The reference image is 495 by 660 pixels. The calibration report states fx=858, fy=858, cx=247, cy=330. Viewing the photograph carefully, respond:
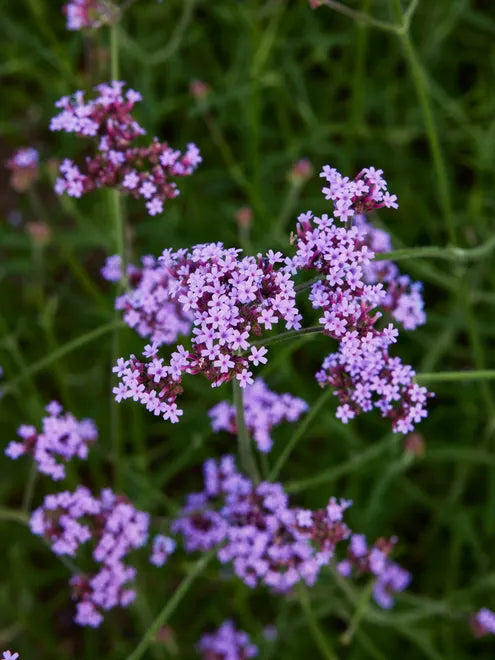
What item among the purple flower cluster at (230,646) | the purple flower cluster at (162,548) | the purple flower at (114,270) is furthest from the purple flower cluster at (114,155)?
the purple flower cluster at (230,646)

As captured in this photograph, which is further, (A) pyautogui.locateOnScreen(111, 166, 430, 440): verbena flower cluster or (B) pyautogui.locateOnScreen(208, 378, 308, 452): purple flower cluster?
(B) pyautogui.locateOnScreen(208, 378, 308, 452): purple flower cluster

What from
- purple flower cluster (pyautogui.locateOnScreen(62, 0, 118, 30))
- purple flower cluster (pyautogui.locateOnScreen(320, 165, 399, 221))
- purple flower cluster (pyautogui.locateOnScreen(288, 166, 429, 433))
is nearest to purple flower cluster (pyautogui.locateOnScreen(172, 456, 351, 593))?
purple flower cluster (pyautogui.locateOnScreen(288, 166, 429, 433))

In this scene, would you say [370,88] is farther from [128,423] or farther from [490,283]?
[128,423]

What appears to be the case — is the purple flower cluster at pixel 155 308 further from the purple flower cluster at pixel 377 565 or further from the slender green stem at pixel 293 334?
the purple flower cluster at pixel 377 565

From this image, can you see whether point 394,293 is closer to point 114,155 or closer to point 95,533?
point 114,155

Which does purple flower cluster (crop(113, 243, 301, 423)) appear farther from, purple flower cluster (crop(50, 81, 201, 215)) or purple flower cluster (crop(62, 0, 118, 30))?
purple flower cluster (crop(62, 0, 118, 30))

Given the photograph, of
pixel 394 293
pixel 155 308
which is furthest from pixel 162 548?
pixel 394 293
